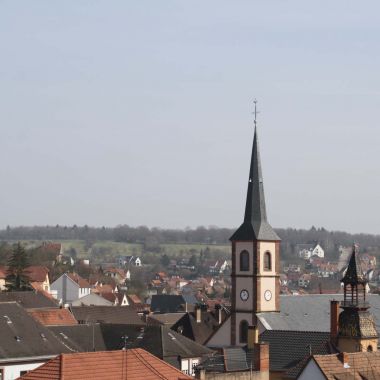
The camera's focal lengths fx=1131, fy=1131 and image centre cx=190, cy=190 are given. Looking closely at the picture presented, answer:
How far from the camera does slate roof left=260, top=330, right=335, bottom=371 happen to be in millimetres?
57062

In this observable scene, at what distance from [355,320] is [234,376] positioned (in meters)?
7.05

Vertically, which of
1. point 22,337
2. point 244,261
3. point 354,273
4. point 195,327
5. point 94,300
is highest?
point 244,261

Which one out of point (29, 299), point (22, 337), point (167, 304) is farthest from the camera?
point (167, 304)

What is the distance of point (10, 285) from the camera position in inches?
4154

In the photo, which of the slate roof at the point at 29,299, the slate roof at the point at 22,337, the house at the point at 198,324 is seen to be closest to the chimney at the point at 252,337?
the slate roof at the point at 22,337

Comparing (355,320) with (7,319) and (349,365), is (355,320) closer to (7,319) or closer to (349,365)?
(349,365)

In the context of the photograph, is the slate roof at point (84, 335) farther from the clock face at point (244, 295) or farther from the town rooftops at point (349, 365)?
the town rooftops at point (349, 365)

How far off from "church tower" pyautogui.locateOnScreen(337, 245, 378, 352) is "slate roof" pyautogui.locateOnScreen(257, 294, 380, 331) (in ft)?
41.4

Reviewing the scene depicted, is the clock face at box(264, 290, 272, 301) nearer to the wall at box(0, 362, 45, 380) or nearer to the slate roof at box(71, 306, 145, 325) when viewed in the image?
the slate roof at box(71, 306, 145, 325)

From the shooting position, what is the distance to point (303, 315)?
70688 millimetres

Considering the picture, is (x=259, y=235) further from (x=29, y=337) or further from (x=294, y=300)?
(x=29, y=337)

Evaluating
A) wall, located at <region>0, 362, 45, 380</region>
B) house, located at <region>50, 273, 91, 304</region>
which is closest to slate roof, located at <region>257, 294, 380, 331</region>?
wall, located at <region>0, 362, 45, 380</region>

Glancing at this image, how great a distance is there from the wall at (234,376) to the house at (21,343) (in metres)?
7.75

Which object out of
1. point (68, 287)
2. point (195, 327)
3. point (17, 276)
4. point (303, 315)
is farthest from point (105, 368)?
point (68, 287)
